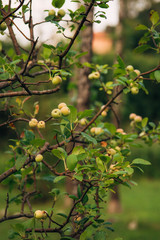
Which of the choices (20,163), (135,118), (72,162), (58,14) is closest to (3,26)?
(58,14)

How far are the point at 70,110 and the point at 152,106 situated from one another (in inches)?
616

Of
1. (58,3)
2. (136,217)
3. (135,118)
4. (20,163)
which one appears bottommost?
(136,217)

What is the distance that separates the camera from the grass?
16.3 ft

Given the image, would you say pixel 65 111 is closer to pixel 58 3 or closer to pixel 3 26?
pixel 58 3

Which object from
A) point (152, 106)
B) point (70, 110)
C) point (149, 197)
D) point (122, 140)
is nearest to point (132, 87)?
point (122, 140)

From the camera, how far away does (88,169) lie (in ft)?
4.30

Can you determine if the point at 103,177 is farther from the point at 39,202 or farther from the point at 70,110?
the point at 39,202

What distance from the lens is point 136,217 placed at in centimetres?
620

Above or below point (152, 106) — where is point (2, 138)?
above

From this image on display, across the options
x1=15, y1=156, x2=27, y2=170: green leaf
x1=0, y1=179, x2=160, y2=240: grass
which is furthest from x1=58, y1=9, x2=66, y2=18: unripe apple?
x1=0, y1=179, x2=160, y2=240: grass

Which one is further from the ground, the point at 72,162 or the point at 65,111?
the point at 65,111

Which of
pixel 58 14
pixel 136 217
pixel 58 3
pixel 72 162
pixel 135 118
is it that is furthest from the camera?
pixel 136 217

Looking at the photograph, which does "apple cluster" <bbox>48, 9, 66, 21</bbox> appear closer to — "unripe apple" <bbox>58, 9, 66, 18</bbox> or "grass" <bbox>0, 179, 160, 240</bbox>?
"unripe apple" <bbox>58, 9, 66, 18</bbox>

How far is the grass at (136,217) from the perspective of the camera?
498 centimetres
